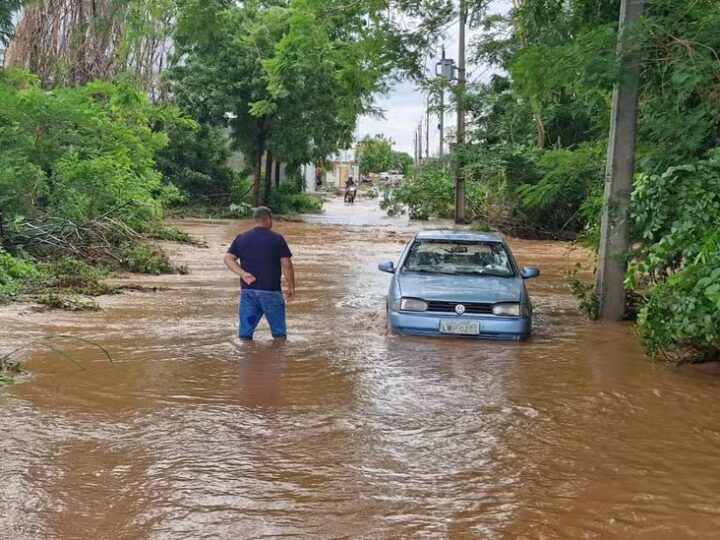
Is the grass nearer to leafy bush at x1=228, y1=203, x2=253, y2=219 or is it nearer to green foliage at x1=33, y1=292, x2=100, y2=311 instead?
green foliage at x1=33, y1=292, x2=100, y2=311

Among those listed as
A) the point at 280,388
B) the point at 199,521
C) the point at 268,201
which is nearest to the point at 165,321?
the point at 280,388

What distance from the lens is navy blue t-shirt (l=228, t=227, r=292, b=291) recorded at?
8.99 meters

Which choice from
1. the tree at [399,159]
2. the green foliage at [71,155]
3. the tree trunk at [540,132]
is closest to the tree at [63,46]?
the green foliage at [71,155]

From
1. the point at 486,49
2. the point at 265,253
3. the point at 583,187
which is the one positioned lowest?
the point at 265,253

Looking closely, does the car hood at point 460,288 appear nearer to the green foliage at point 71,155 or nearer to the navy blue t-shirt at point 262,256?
the navy blue t-shirt at point 262,256

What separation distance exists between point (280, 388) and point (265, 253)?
6.48ft

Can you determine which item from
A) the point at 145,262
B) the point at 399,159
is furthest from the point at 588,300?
the point at 399,159

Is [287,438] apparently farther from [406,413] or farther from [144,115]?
[144,115]

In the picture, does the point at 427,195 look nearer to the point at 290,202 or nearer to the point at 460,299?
the point at 290,202

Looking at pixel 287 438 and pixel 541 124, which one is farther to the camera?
pixel 541 124

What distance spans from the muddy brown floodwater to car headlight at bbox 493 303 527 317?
38cm

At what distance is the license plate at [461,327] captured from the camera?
30.5 feet

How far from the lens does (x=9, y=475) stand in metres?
5.04

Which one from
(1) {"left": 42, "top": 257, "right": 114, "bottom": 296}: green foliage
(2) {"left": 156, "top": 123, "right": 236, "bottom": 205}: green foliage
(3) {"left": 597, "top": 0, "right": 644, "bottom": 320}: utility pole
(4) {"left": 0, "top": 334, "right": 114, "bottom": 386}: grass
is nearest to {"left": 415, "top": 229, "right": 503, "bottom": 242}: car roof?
(3) {"left": 597, "top": 0, "right": 644, "bottom": 320}: utility pole
